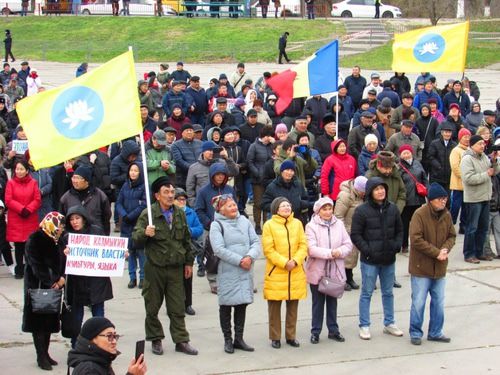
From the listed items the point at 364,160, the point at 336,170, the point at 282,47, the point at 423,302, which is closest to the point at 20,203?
the point at 336,170

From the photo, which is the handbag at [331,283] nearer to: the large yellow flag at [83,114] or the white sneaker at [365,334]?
the white sneaker at [365,334]

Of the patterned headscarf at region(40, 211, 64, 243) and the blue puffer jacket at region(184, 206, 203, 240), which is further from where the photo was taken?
the blue puffer jacket at region(184, 206, 203, 240)

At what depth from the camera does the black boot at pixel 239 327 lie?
34.1ft

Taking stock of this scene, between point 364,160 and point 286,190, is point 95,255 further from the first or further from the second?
point 364,160

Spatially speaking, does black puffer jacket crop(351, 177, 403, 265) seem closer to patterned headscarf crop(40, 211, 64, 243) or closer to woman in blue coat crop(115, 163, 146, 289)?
patterned headscarf crop(40, 211, 64, 243)

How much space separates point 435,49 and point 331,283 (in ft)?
25.2

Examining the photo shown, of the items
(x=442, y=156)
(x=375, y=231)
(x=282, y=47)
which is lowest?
(x=375, y=231)

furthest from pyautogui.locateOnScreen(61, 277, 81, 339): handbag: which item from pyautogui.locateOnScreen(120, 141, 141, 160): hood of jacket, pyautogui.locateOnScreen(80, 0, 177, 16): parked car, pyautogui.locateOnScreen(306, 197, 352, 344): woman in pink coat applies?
pyautogui.locateOnScreen(80, 0, 177, 16): parked car

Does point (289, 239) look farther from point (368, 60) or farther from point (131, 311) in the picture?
point (368, 60)

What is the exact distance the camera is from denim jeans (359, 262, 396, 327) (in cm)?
1078

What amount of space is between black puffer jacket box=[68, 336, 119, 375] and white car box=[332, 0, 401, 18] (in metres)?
49.7

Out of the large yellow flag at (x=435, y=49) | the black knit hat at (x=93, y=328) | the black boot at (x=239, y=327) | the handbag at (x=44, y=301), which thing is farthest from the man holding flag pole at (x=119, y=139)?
the large yellow flag at (x=435, y=49)

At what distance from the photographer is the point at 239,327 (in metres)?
10.4

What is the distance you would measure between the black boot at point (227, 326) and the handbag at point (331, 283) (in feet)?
3.32
